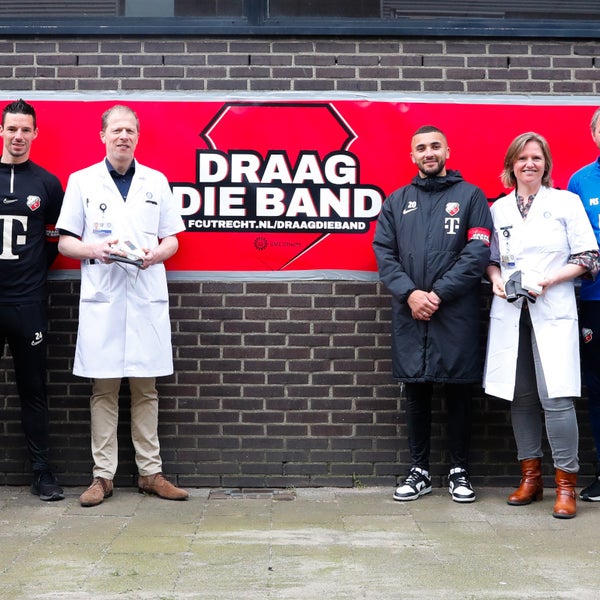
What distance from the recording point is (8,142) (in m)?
5.82

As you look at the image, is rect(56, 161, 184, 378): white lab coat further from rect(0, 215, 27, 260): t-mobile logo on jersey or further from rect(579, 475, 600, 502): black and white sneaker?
rect(579, 475, 600, 502): black and white sneaker

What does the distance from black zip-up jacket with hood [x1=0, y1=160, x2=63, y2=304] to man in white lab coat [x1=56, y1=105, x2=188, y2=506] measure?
0.59ft

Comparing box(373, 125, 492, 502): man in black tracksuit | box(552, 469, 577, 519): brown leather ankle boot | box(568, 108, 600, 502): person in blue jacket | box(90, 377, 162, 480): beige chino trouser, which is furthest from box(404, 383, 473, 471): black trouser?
box(90, 377, 162, 480): beige chino trouser

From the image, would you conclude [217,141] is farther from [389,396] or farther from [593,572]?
[593,572]

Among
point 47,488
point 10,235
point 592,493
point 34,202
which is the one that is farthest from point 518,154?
point 47,488

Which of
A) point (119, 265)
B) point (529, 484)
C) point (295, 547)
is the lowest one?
point (295, 547)

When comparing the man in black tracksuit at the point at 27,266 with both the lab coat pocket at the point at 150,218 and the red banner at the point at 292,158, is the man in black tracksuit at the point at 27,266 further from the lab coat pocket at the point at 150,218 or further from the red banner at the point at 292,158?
the lab coat pocket at the point at 150,218

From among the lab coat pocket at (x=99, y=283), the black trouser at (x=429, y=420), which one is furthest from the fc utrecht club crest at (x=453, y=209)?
the lab coat pocket at (x=99, y=283)

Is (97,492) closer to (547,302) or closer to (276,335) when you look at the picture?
(276,335)

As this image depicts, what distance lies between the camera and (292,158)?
20.5ft

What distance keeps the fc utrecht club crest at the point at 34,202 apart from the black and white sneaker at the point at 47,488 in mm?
1619

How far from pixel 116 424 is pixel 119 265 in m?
1.00

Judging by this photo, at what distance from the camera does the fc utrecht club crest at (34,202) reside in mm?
5863

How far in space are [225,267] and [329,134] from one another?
108 cm
